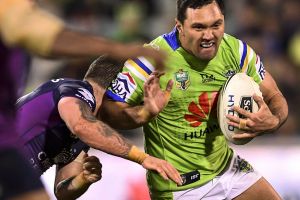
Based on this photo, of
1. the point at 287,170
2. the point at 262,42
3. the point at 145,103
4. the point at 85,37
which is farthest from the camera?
the point at 262,42

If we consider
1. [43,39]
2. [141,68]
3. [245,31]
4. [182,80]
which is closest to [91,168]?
[141,68]

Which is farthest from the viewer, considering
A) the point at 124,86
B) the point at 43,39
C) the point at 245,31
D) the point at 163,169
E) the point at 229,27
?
the point at 229,27

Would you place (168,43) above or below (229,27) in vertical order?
above

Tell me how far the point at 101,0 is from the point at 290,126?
3.34 meters

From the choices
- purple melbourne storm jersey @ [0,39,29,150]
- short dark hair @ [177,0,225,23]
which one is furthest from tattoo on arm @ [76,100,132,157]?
purple melbourne storm jersey @ [0,39,29,150]

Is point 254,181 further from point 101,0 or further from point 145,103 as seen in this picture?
point 101,0

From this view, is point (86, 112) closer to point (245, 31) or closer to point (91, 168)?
point (91, 168)

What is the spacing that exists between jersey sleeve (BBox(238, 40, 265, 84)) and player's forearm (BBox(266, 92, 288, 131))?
16 cm

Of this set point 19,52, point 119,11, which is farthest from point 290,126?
point 19,52

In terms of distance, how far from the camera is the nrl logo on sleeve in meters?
6.07

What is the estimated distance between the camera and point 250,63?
629 centimetres

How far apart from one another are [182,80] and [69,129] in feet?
2.89

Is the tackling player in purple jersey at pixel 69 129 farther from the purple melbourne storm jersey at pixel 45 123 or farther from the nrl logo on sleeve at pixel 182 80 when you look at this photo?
the nrl logo on sleeve at pixel 182 80

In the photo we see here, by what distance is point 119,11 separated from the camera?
40.0 feet
